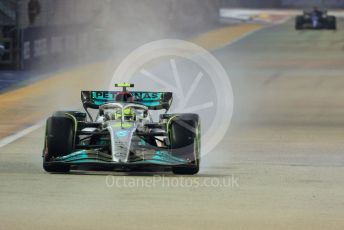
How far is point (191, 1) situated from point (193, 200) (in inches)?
2418

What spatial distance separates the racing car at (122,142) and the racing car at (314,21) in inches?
2117

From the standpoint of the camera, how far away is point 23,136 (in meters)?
19.8

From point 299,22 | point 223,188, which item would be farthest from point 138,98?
point 299,22

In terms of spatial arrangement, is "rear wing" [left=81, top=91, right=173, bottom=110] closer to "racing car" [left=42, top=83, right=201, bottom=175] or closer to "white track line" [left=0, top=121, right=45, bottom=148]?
"racing car" [left=42, top=83, right=201, bottom=175]

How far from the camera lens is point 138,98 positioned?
16344 mm

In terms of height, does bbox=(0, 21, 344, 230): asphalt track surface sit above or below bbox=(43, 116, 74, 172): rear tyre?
below

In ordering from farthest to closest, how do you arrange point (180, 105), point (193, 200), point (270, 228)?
point (180, 105)
point (193, 200)
point (270, 228)

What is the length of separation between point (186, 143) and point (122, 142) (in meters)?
0.74

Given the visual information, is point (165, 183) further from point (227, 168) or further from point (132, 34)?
point (132, 34)

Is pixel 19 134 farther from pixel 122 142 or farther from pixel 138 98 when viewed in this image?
pixel 122 142

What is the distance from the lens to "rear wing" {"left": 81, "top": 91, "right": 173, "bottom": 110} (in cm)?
1634

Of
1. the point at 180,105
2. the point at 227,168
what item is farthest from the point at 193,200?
the point at 180,105

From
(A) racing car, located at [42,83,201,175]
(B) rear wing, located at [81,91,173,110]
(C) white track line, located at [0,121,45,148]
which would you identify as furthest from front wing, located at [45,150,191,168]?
(C) white track line, located at [0,121,45,148]

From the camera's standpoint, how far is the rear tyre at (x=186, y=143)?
14789 millimetres
